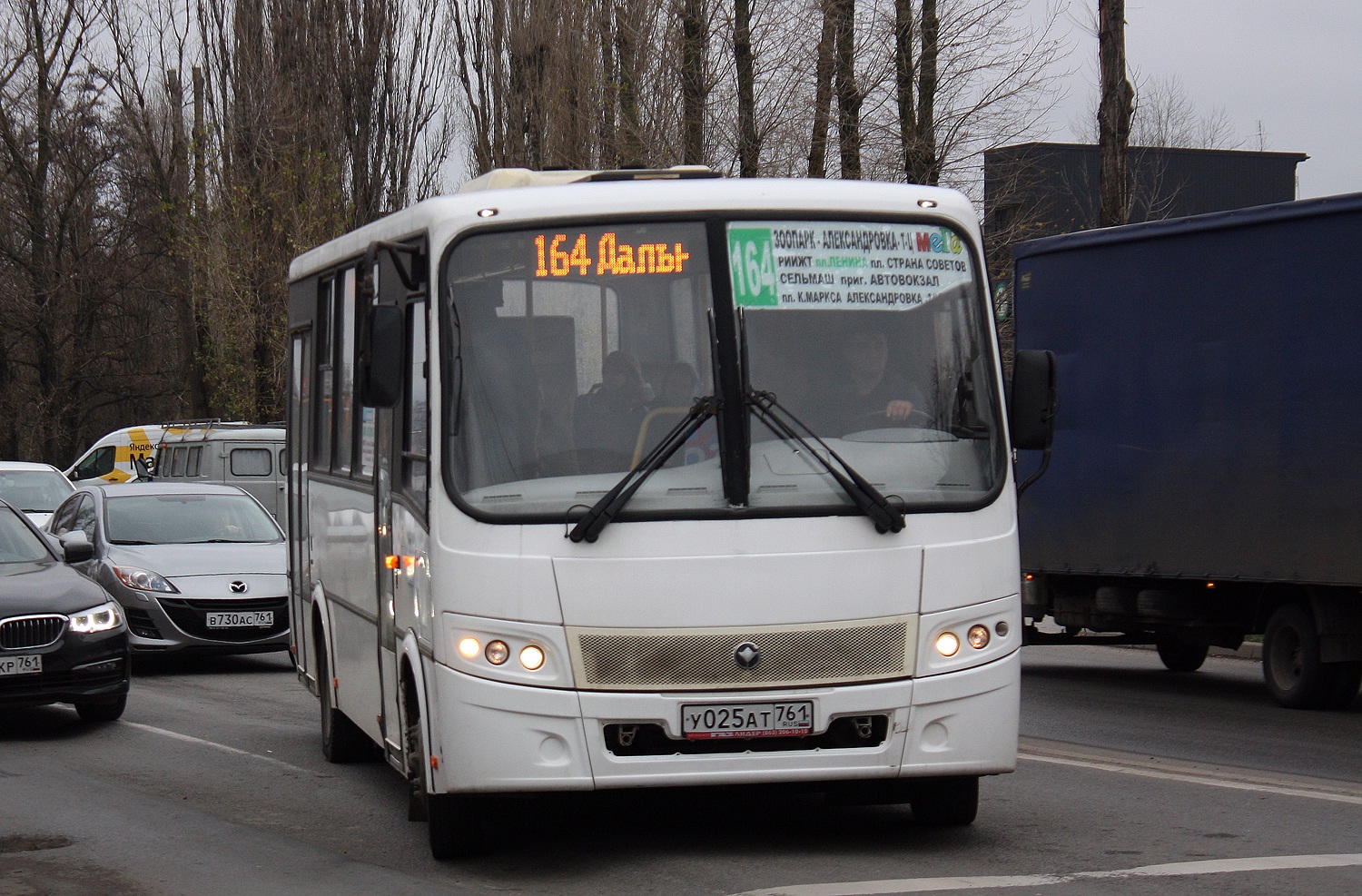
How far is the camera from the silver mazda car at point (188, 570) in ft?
50.6

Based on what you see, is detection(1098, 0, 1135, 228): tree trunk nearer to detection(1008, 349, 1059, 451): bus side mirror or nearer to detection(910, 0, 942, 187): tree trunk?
detection(910, 0, 942, 187): tree trunk

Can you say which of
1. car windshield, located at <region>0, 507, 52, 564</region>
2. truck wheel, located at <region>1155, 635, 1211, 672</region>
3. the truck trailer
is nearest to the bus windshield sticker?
the truck trailer

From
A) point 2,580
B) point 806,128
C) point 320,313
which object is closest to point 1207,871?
point 320,313

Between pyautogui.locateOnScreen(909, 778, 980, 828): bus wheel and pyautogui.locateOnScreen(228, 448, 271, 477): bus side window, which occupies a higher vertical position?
pyautogui.locateOnScreen(228, 448, 271, 477): bus side window

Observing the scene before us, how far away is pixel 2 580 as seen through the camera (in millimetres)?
11656

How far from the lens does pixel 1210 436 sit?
506 inches

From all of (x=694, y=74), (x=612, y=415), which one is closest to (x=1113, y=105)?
(x=694, y=74)

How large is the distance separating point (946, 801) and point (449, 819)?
2.00 metres

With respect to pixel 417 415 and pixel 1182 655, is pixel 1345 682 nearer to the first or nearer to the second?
pixel 1182 655

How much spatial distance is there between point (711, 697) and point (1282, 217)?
23.3 feet

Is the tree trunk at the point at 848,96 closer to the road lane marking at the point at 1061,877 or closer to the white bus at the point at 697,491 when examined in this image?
the white bus at the point at 697,491

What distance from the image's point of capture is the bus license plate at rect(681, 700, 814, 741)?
6.63 meters

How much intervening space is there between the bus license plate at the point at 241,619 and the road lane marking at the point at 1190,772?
7.18 metres

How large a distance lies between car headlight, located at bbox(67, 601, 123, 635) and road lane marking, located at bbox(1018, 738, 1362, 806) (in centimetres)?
564
